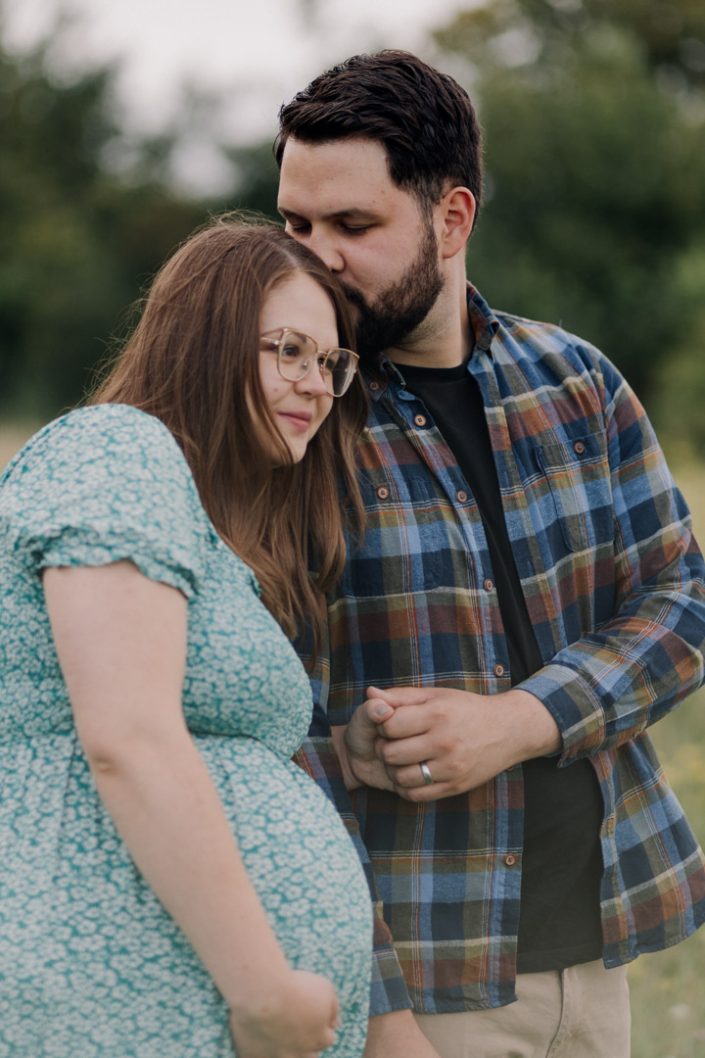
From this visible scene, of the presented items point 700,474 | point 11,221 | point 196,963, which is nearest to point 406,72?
point 196,963

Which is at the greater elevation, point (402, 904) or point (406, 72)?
point (406, 72)

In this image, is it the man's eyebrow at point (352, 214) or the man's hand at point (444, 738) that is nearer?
the man's hand at point (444, 738)

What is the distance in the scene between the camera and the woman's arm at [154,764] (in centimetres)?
179

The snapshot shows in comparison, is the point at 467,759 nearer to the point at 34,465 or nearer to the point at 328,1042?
the point at 328,1042

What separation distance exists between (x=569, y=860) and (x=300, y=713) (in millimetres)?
813

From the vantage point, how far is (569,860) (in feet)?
8.79

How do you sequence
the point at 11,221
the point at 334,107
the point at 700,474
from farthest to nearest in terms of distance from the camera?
the point at 11,221 < the point at 700,474 < the point at 334,107

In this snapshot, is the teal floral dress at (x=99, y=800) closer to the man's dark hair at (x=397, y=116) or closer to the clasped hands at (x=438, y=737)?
the clasped hands at (x=438, y=737)

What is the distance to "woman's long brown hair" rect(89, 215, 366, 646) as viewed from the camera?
2174 mm

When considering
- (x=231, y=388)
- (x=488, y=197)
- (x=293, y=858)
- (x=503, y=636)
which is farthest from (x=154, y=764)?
(x=488, y=197)

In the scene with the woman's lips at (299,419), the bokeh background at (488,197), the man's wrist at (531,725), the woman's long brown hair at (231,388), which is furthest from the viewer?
the bokeh background at (488,197)

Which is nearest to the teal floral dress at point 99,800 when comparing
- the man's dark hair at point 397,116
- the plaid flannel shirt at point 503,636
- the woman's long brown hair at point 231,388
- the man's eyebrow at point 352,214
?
the woman's long brown hair at point 231,388

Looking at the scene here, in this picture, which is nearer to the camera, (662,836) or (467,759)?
(467,759)

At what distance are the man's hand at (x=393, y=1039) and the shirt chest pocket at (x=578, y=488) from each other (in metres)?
0.95
